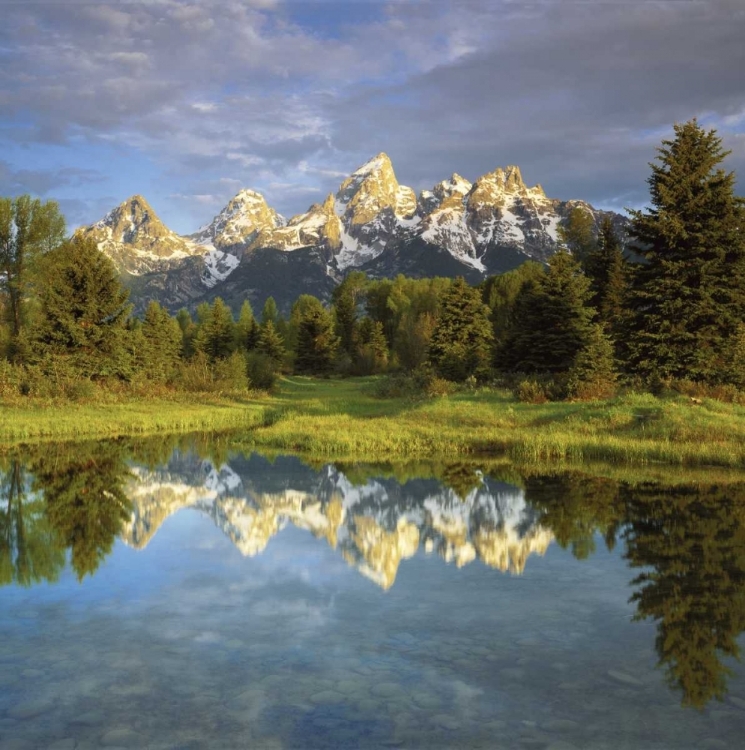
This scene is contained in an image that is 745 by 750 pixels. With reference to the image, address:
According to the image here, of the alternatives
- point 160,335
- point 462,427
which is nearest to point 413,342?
point 160,335

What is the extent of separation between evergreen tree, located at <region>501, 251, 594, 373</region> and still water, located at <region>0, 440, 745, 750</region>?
23.6 meters

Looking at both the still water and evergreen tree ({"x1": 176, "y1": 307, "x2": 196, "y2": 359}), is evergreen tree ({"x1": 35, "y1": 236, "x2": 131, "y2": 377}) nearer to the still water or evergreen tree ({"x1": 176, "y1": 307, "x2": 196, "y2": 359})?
the still water

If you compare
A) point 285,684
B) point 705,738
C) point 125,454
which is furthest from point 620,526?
point 125,454

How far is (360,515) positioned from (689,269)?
2472 cm

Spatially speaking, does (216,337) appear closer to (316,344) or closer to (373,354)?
(316,344)

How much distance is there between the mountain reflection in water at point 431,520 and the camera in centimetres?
1020

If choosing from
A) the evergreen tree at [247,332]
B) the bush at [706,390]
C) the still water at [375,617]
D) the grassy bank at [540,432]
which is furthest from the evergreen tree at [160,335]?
the still water at [375,617]

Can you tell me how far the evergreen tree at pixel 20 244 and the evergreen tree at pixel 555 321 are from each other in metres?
35.6

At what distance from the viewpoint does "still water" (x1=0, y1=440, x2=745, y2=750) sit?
6742 millimetres

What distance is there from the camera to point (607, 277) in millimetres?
50094

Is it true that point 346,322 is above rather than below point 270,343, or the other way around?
above

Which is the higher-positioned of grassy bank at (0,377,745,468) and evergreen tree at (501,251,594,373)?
evergreen tree at (501,251,594,373)

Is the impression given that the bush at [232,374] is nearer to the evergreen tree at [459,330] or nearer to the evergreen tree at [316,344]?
the evergreen tree at [459,330]

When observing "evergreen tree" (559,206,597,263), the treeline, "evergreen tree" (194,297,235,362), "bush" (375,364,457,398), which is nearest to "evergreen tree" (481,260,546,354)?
"evergreen tree" (559,206,597,263)
